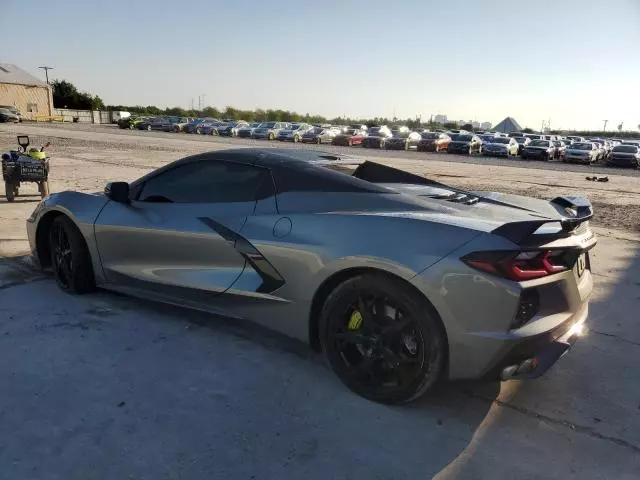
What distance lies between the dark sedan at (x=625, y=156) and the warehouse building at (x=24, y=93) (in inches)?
2328

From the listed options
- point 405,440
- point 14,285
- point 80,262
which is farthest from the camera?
point 14,285

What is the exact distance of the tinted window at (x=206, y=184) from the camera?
3.55m

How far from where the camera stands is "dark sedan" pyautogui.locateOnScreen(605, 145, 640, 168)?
28.3m

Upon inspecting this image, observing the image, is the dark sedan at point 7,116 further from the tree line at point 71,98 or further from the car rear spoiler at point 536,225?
the car rear spoiler at point 536,225

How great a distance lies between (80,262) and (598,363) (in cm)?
398

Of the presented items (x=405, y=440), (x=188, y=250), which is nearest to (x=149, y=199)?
(x=188, y=250)

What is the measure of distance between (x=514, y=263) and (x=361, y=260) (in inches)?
30.8

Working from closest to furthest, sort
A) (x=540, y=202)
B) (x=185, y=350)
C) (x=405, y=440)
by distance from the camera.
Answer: (x=405, y=440), (x=185, y=350), (x=540, y=202)

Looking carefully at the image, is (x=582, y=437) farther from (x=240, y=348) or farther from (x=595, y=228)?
(x=595, y=228)

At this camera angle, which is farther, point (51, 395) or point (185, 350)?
point (185, 350)

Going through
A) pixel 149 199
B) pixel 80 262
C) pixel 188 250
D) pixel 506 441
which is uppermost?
pixel 149 199

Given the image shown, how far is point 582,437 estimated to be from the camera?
271 centimetres

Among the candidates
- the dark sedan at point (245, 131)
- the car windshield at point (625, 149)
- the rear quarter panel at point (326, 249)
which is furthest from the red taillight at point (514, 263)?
the dark sedan at point (245, 131)

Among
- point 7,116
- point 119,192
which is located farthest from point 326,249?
point 7,116
